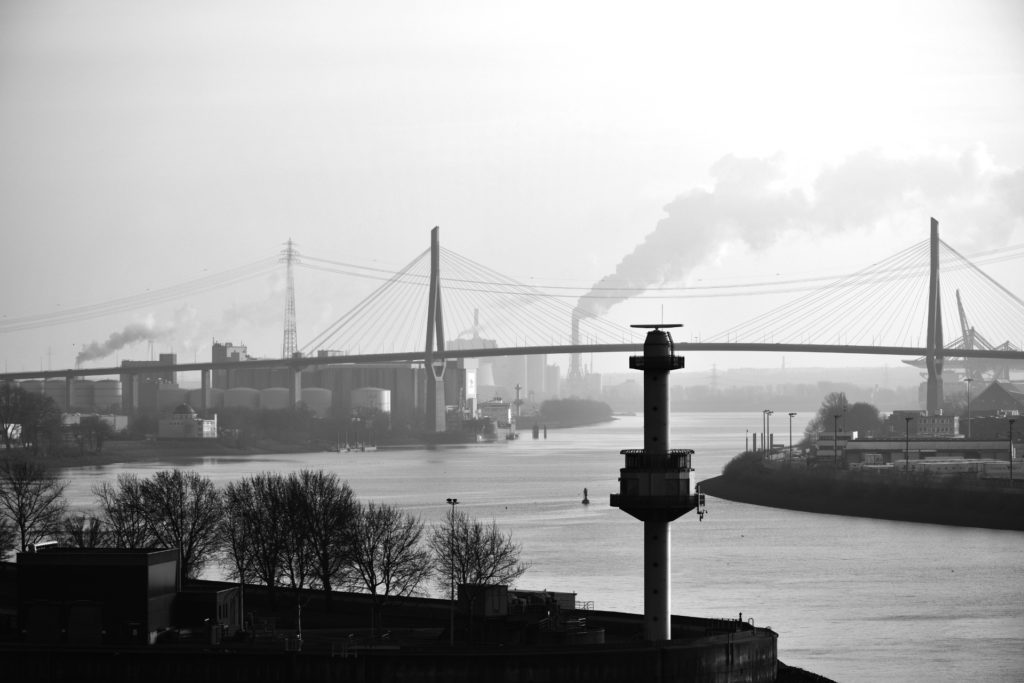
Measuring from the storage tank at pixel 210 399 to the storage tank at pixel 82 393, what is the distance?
438cm

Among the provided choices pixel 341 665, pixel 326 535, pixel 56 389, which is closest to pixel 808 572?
pixel 326 535

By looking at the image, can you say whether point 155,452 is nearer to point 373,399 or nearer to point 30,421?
point 30,421

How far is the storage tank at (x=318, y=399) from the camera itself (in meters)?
73.8

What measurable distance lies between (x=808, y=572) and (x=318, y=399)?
5741 centimetres

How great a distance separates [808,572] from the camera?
18.7 m

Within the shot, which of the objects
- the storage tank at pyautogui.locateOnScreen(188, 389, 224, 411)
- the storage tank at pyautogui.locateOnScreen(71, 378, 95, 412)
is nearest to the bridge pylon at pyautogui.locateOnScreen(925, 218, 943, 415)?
the storage tank at pyautogui.locateOnScreen(188, 389, 224, 411)

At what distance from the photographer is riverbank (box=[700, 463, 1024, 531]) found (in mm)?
25438

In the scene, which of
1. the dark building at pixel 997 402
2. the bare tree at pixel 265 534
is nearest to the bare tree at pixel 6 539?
the bare tree at pixel 265 534

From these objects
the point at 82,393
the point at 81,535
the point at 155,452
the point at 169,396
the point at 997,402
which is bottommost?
the point at 81,535

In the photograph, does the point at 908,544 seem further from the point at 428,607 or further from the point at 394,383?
the point at 394,383

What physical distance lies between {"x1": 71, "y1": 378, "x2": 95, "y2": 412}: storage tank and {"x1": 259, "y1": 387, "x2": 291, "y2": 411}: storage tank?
7.72m

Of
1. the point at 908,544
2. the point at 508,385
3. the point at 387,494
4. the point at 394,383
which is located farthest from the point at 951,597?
the point at 508,385

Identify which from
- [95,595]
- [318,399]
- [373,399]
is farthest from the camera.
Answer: [318,399]

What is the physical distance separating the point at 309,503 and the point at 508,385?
113 m
